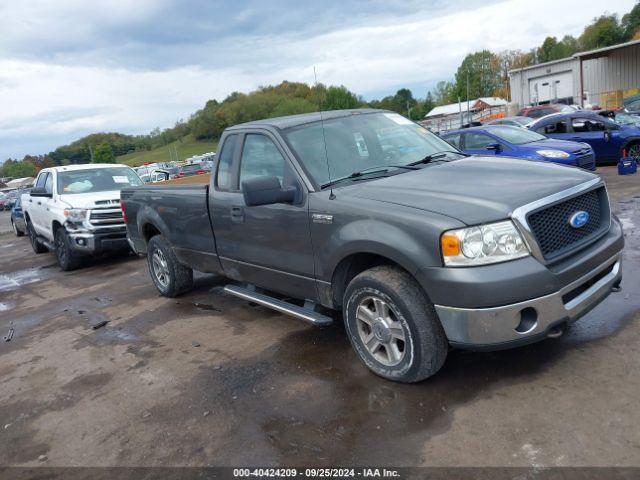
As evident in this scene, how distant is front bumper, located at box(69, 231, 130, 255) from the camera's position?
372 inches

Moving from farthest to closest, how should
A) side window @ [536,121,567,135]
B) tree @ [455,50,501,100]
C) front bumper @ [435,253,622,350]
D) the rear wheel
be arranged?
tree @ [455,50,501,100] → side window @ [536,121,567,135] → the rear wheel → front bumper @ [435,253,622,350]

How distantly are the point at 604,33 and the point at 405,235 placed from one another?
11631 centimetres

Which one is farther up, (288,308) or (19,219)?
(288,308)

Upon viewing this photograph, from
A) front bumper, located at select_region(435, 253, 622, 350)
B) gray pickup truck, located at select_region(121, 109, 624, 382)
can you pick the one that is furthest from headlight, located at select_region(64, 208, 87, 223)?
front bumper, located at select_region(435, 253, 622, 350)

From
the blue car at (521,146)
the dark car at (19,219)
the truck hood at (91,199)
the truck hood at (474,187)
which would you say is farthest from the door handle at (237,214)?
the dark car at (19,219)

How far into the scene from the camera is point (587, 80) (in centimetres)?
5241

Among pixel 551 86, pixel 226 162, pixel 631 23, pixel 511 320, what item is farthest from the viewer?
pixel 631 23

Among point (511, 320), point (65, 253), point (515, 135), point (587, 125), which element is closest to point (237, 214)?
point (511, 320)

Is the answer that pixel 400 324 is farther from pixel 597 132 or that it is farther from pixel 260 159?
pixel 597 132

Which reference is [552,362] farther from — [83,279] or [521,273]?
[83,279]

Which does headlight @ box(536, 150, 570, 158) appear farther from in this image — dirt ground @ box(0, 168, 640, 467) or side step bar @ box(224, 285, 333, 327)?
side step bar @ box(224, 285, 333, 327)

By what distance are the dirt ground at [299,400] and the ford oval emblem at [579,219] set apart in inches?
38.1

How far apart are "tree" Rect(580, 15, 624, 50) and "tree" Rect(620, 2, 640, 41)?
79 centimetres

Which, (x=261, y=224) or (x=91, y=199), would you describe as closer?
(x=261, y=224)
